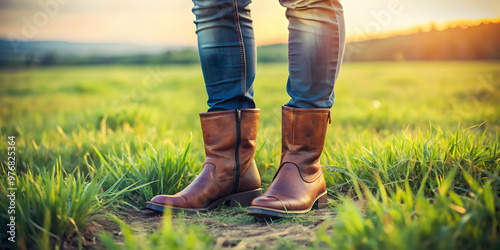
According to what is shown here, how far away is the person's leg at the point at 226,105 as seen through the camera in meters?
1.73

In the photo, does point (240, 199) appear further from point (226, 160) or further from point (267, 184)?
point (267, 184)

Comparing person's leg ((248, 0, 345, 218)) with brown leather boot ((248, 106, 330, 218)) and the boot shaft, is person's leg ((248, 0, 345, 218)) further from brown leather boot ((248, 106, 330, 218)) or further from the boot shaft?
the boot shaft

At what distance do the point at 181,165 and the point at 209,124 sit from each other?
293mm

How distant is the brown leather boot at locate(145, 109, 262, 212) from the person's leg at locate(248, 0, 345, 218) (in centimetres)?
21

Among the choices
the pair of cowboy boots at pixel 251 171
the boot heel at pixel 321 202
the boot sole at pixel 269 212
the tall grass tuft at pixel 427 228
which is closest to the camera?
the tall grass tuft at pixel 427 228

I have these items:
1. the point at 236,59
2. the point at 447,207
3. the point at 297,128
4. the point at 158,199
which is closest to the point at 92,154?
the point at 158,199

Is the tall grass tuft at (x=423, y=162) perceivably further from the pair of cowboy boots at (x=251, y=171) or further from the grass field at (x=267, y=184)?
the pair of cowboy boots at (x=251, y=171)

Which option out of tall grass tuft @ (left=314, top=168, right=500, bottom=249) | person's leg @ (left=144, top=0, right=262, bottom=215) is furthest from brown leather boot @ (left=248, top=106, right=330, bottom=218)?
tall grass tuft @ (left=314, top=168, right=500, bottom=249)

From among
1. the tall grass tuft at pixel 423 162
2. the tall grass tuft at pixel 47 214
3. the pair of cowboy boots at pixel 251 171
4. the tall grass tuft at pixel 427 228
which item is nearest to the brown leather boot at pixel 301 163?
the pair of cowboy boots at pixel 251 171

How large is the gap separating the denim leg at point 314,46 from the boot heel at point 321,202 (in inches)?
16.5

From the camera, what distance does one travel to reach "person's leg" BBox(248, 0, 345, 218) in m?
1.56

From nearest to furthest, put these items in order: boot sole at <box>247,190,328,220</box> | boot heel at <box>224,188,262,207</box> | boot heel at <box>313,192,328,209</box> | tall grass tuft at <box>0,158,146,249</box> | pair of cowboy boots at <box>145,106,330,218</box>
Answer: tall grass tuft at <box>0,158,146,249</box>, boot sole at <box>247,190,328,220</box>, pair of cowboy boots at <box>145,106,330,218</box>, boot heel at <box>313,192,328,209</box>, boot heel at <box>224,188,262,207</box>

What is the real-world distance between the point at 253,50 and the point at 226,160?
55cm

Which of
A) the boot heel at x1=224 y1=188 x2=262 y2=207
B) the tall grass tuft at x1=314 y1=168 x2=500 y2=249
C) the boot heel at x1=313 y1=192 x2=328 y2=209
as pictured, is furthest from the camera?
the boot heel at x1=224 y1=188 x2=262 y2=207
